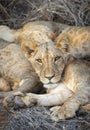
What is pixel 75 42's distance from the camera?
4.05 metres

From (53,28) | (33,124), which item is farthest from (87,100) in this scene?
(53,28)

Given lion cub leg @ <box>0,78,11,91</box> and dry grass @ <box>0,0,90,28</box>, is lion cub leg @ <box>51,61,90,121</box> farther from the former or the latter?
dry grass @ <box>0,0,90,28</box>

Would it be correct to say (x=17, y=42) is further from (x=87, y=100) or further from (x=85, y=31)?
(x=87, y=100)

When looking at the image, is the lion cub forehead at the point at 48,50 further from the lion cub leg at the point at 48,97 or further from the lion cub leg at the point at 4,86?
the lion cub leg at the point at 4,86

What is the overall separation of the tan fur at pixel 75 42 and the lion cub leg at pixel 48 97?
29 cm

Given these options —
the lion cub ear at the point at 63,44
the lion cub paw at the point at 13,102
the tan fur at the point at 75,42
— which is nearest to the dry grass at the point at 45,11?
the tan fur at the point at 75,42

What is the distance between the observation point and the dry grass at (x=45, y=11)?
192 inches

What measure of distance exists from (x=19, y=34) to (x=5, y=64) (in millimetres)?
503

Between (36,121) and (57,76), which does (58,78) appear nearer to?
(57,76)

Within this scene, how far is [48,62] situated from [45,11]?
4.53 feet

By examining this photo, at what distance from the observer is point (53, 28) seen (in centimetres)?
457

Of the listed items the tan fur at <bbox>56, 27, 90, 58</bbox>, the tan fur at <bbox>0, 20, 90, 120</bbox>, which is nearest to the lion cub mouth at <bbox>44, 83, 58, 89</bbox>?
the tan fur at <bbox>0, 20, 90, 120</bbox>

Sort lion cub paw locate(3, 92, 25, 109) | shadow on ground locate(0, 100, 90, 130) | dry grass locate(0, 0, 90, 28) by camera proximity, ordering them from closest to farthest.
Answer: shadow on ground locate(0, 100, 90, 130)
lion cub paw locate(3, 92, 25, 109)
dry grass locate(0, 0, 90, 28)

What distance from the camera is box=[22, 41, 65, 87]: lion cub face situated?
3711 mm
